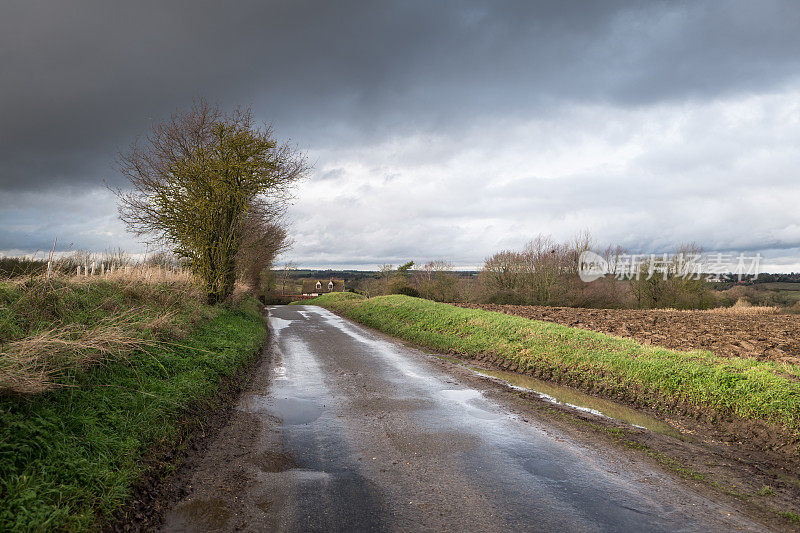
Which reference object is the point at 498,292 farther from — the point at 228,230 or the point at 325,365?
the point at 325,365

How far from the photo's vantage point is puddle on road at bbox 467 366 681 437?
21.9ft

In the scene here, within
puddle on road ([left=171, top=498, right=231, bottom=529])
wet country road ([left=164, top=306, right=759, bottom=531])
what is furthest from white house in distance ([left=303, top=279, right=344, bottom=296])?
puddle on road ([left=171, top=498, right=231, bottom=529])

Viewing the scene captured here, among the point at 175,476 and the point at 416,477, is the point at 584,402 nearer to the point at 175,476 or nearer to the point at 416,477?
the point at 416,477

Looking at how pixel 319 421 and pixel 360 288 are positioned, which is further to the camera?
pixel 360 288

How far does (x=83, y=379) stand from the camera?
517cm

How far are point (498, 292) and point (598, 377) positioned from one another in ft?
89.3

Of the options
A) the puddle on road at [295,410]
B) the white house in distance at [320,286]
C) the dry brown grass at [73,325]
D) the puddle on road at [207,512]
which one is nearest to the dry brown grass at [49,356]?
the dry brown grass at [73,325]

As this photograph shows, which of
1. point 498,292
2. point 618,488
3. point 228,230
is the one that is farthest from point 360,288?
point 618,488

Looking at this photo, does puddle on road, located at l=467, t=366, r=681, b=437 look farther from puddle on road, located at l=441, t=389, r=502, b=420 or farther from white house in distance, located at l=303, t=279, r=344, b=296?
white house in distance, located at l=303, t=279, r=344, b=296

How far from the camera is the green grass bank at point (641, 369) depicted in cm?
670

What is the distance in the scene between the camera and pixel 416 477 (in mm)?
4480

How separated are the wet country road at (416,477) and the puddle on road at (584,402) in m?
1.47

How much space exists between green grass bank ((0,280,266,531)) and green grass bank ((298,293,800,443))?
24.3 feet

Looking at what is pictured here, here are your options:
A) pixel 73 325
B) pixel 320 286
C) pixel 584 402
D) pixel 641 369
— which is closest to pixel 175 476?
pixel 73 325
